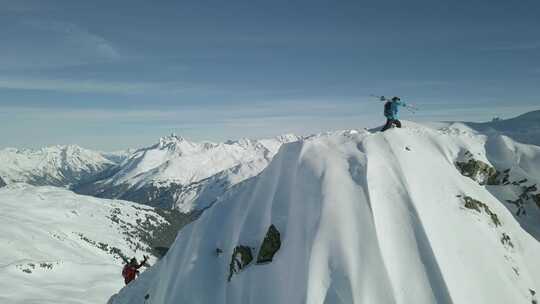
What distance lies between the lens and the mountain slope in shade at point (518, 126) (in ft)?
146

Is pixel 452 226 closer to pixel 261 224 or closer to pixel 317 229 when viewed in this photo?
pixel 317 229

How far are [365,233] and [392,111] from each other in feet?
43.2

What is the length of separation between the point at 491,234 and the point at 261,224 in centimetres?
1182

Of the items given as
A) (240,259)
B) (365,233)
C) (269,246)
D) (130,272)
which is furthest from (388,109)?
(130,272)

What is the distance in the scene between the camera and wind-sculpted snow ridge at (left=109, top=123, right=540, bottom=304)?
1784cm

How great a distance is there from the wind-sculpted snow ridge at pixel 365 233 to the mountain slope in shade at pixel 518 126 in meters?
18.5

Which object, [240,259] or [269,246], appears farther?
[240,259]

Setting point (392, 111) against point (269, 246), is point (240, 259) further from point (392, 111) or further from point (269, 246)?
point (392, 111)

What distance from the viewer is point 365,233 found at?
1911cm

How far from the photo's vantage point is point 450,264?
18.3 meters

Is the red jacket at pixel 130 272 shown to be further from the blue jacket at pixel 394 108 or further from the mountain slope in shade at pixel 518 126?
the mountain slope in shade at pixel 518 126

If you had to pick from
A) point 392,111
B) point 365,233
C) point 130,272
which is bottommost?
point 365,233

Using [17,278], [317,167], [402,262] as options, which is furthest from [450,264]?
[17,278]

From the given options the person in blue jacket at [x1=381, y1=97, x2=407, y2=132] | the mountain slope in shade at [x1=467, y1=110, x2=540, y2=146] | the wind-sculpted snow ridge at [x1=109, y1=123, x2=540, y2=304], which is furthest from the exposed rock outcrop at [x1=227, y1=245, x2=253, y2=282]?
the mountain slope in shade at [x1=467, y1=110, x2=540, y2=146]
